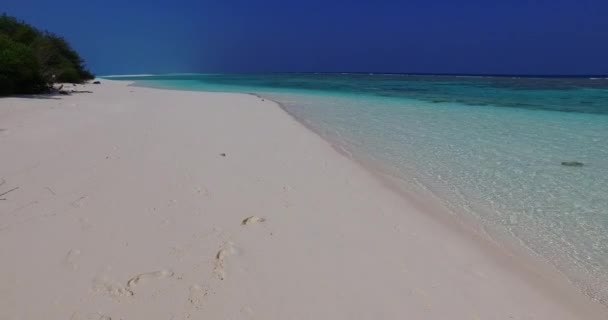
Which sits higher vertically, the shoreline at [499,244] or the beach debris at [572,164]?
the beach debris at [572,164]

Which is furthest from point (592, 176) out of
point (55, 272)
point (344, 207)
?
point (55, 272)

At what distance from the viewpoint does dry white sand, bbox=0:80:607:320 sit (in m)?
2.35

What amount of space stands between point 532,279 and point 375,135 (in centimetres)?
597

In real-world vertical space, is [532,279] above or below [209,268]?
below

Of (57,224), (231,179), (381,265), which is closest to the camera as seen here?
(381,265)

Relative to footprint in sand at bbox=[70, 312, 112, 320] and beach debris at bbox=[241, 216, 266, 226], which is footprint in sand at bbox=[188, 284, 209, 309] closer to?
footprint in sand at bbox=[70, 312, 112, 320]

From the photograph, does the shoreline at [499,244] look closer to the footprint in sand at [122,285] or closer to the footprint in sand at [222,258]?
the footprint in sand at [222,258]

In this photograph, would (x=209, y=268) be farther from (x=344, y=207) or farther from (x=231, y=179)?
(x=231, y=179)

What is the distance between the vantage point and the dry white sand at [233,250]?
2.35m

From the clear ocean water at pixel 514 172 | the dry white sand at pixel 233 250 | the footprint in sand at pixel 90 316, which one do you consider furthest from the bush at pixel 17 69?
the footprint in sand at pixel 90 316

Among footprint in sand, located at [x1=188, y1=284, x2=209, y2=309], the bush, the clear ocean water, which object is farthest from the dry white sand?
the bush

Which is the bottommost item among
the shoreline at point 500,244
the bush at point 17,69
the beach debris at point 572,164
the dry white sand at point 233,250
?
the shoreline at point 500,244

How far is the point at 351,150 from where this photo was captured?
7086 millimetres

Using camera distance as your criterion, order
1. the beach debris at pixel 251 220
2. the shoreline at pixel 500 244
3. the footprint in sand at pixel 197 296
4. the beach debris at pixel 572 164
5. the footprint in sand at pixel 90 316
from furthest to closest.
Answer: the beach debris at pixel 572 164, the beach debris at pixel 251 220, the shoreline at pixel 500 244, the footprint in sand at pixel 197 296, the footprint in sand at pixel 90 316
